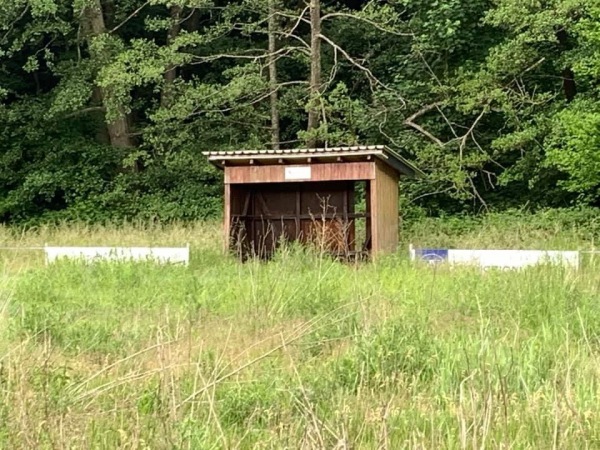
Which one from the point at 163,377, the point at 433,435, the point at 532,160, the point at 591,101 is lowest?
the point at 433,435

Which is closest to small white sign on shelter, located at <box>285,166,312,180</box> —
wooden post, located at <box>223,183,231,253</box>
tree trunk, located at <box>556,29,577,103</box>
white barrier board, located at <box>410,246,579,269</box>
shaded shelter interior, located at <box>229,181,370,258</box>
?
shaded shelter interior, located at <box>229,181,370,258</box>

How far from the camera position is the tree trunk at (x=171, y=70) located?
66.5 ft

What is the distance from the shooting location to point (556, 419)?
9.76 ft

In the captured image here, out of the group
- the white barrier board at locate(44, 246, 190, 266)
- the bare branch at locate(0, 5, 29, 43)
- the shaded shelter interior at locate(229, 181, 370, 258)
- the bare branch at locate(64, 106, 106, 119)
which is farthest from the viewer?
the bare branch at locate(64, 106, 106, 119)

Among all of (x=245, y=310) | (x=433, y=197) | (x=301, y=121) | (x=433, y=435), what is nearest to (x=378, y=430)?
(x=433, y=435)

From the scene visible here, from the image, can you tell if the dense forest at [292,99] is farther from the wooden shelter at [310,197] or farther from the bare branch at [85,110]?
the wooden shelter at [310,197]

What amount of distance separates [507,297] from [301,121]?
1586cm

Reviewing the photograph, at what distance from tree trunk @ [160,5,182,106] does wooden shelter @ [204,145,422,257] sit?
24.0 feet

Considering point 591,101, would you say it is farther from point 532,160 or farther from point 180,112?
point 180,112

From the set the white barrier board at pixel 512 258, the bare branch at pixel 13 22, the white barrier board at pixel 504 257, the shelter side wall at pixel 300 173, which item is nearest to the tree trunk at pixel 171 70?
the bare branch at pixel 13 22

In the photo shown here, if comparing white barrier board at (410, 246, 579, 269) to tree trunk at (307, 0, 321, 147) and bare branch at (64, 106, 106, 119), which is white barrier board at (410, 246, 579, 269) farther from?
bare branch at (64, 106, 106, 119)

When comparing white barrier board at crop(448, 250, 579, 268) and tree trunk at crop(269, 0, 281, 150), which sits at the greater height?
tree trunk at crop(269, 0, 281, 150)

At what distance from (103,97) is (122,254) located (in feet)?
36.0

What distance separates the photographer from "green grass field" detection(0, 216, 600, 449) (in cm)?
305
